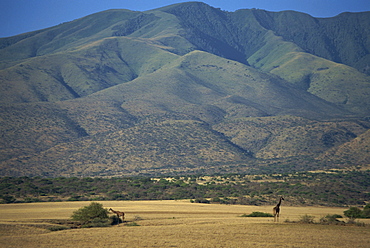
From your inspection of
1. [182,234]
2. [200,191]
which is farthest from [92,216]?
[200,191]

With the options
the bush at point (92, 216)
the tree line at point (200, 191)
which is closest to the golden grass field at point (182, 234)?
the bush at point (92, 216)

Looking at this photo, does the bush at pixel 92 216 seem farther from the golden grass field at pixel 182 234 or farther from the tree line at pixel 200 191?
the tree line at pixel 200 191

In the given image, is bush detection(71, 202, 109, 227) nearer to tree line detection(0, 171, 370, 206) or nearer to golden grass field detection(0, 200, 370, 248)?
golden grass field detection(0, 200, 370, 248)

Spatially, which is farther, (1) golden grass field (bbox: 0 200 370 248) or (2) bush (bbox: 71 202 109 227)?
(2) bush (bbox: 71 202 109 227)

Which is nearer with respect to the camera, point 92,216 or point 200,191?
point 92,216

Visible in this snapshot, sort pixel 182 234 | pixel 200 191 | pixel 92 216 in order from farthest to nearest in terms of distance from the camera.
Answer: pixel 200 191, pixel 92 216, pixel 182 234

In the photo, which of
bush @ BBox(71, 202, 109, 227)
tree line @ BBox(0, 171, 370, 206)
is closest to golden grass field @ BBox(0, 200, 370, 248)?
bush @ BBox(71, 202, 109, 227)

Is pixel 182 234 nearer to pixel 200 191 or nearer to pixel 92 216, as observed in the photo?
pixel 92 216

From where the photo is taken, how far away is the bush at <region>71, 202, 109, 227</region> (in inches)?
1468

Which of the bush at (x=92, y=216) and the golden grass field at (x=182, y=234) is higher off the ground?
the bush at (x=92, y=216)

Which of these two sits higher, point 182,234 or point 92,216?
point 92,216

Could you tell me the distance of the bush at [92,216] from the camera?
37281 mm

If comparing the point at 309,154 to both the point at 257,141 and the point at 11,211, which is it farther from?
the point at 11,211

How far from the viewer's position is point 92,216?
125 ft
